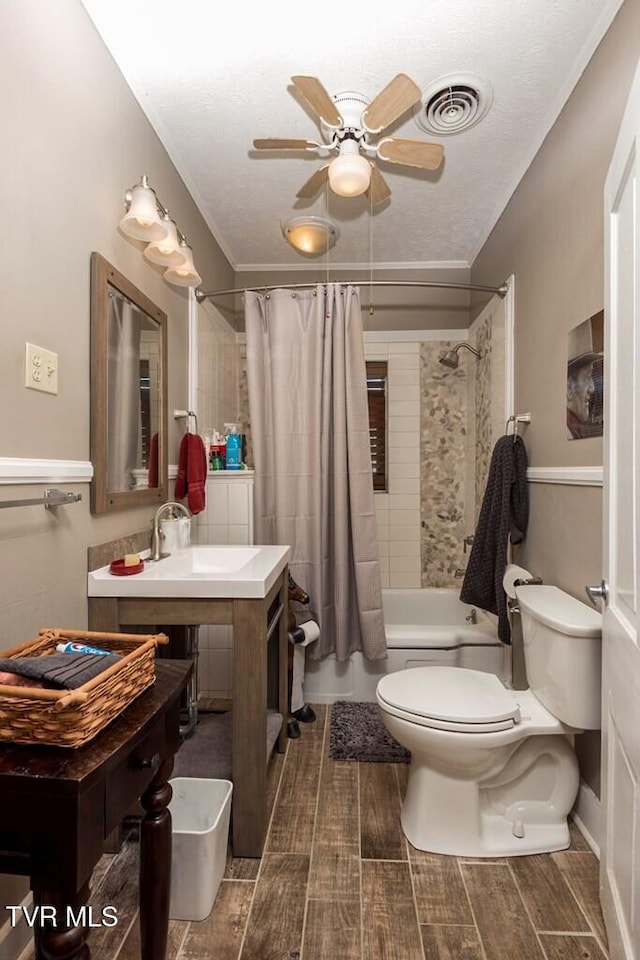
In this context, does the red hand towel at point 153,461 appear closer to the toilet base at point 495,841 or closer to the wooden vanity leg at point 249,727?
the wooden vanity leg at point 249,727

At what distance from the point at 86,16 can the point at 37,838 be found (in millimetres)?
2060

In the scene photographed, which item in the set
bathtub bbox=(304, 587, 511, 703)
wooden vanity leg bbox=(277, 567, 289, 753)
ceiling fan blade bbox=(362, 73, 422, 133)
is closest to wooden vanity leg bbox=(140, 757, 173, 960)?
wooden vanity leg bbox=(277, 567, 289, 753)

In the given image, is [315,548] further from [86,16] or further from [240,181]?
[86,16]

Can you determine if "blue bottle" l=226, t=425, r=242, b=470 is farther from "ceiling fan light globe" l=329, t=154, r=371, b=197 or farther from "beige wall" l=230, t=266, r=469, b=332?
"ceiling fan light globe" l=329, t=154, r=371, b=197

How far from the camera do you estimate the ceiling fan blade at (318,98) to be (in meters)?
1.57

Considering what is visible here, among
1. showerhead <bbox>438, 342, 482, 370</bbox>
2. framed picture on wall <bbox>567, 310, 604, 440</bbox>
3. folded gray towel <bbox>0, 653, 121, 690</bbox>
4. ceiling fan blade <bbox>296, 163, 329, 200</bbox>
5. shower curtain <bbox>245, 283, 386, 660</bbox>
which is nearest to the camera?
folded gray towel <bbox>0, 653, 121, 690</bbox>

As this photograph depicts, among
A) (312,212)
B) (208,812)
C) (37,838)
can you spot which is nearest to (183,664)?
(37,838)

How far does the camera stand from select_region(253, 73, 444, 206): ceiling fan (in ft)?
5.35

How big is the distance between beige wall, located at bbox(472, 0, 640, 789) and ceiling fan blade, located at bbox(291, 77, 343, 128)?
84 cm

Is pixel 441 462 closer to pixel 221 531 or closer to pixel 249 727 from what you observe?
pixel 221 531

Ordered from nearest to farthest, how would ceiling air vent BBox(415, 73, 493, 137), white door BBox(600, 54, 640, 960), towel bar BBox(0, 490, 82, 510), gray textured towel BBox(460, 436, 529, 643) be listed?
white door BBox(600, 54, 640, 960), towel bar BBox(0, 490, 82, 510), ceiling air vent BBox(415, 73, 493, 137), gray textured towel BBox(460, 436, 529, 643)

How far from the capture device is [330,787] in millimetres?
1953

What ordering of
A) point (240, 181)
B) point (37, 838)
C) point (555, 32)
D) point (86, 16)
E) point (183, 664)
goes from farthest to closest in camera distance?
point (240, 181) < point (555, 32) < point (86, 16) < point (183, 664) < point (37, 838)

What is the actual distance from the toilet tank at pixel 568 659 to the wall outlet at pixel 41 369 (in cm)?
158
